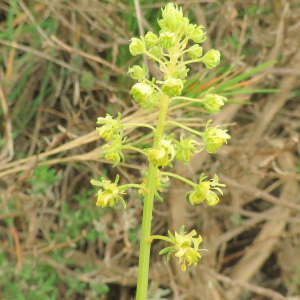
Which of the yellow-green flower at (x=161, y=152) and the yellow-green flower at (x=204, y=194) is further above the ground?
the yellow-green flower at (x=161, y=152)

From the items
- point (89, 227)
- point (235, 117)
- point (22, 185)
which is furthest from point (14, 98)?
point (235, 117)

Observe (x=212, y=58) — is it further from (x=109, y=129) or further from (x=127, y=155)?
(x=127, y=155)

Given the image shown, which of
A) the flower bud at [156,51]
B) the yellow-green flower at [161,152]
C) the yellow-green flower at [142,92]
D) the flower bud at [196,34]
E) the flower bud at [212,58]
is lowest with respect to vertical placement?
the yellow-green flower at [161,152]

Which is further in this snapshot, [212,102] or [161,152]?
[212,102]

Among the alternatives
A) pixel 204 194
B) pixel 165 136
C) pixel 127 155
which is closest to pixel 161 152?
pixel 165 136

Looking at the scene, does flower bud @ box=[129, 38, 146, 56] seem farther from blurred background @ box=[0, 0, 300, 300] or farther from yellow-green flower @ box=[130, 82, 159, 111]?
blurred background @ box=[0, 0, 300, 300]

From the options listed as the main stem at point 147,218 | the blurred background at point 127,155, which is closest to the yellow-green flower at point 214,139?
the main stem at point 147,218

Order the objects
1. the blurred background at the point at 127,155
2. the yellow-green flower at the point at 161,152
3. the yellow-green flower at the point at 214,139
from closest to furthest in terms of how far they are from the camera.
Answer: the yellow-green flower at the point at 161,152
the yellow-green flower at the point at 214,139
the blurred background at the point at 127,155

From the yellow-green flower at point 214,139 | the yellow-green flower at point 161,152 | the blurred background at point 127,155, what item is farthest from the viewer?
the blurred background at point 127,155

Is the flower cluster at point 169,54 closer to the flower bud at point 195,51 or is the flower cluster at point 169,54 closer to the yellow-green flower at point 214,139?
the flower bud at point 195,51
